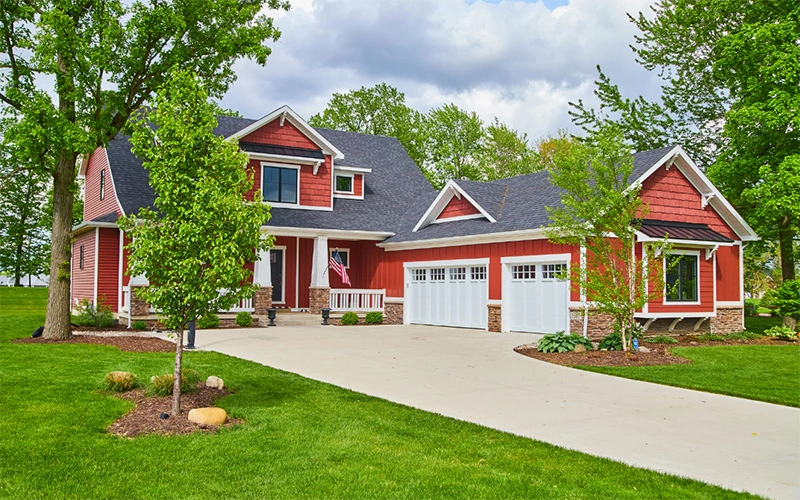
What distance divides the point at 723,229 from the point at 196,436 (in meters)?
18.9

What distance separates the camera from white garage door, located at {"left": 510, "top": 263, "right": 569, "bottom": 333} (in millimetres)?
18969

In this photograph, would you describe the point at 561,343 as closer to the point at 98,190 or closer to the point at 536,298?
the point at 536,298

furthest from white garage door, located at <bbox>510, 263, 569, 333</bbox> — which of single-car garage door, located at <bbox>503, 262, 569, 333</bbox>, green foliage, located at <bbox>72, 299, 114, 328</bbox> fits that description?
green foliage, located at <bbox>72, 299, 114, 328</bbox>

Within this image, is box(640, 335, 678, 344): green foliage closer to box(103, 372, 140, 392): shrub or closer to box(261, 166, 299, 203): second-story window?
box(103, 372, 140, 392): shrub

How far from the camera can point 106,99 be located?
16.3m

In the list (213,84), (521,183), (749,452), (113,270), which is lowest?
(749,452)

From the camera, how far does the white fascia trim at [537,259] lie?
18.7 m

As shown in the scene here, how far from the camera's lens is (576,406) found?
936 cm

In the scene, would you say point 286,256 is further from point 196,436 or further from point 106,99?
point 196,436

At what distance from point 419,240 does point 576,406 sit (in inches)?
575

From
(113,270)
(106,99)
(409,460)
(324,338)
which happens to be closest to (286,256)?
(113,270)

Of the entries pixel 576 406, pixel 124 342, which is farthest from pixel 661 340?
pixel 124 342

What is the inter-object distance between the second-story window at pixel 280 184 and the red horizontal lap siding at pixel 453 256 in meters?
3.87

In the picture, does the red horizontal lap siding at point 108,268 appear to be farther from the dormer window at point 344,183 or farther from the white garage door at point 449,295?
the white garage door at point 449,295
